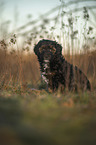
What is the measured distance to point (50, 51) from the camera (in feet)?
14.8

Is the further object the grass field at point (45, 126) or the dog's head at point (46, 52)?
the dog's head at point (46, 52)

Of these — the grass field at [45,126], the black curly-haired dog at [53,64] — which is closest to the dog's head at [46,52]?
the black curly-haired dog at [53,64]

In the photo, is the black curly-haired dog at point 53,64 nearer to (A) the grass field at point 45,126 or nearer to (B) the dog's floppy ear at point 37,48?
(B) the dog's floppy ear at point 37,48

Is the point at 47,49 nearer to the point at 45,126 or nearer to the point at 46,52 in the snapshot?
the point at 46,52

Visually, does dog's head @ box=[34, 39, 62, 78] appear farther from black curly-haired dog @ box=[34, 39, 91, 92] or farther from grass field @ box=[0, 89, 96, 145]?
grass field @ box=[0, 89, 96, 145]

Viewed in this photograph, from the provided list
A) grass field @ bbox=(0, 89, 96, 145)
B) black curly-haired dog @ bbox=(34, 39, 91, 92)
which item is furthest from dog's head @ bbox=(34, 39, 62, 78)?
grass field @ bbox=(0, 89, 96, 145)

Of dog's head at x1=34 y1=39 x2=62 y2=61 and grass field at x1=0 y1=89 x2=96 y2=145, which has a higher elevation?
dog's head at x1=34 y1=39 x2=62 y2=61

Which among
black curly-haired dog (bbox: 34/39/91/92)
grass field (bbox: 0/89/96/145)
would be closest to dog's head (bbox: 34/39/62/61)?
black curly-haired dog (bbox: 34/39/91/92)

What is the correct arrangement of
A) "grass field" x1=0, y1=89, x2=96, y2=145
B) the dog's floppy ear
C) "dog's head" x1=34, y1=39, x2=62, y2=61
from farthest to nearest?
1. the dog's floppy ear
2. "dog's head" x1=34, y1=39, x2=62, y2=61
3. "grass field" x1=0, y1=89, x2=96, y2=145

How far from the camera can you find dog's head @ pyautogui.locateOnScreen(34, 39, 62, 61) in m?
4.48

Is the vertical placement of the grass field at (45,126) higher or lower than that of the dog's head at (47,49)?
lower

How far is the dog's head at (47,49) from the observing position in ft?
14.7

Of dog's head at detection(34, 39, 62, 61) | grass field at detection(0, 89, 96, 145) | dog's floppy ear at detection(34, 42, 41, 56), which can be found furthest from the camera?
dog's floppy ear at detection(34, 42, 41, 56)

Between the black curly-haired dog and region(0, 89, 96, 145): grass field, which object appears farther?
the black curly-haired dog
